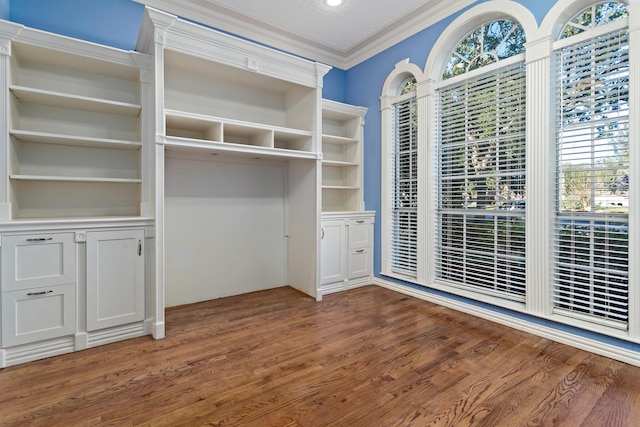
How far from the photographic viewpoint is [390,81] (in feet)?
13.4

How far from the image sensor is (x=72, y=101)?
2682 mm

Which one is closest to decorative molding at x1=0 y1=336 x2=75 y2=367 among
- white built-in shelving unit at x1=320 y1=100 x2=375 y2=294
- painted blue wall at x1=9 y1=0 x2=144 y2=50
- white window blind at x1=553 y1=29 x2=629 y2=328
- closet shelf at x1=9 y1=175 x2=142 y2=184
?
closet shelf at x1=9 y1=175 x2=142 y2=184

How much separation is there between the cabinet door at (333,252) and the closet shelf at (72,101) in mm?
2380

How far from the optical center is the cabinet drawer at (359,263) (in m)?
4.21

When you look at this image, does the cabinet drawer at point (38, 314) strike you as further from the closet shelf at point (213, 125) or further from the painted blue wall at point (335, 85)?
the painted blue wall at point (335, 85)

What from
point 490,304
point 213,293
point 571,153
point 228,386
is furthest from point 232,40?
point 490,304

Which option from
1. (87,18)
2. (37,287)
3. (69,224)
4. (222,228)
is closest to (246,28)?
(87,18)

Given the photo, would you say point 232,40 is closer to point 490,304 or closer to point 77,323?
point 77,323

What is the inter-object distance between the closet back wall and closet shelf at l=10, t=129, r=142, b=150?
0.53m

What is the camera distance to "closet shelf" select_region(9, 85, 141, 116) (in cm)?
248

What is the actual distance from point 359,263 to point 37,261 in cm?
332

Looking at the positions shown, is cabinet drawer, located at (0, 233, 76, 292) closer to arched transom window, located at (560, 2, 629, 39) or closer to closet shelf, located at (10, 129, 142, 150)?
closet shelf, located at (10, 129, 142, 150)

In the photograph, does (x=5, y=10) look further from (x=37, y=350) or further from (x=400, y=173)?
(x=400, y=173)

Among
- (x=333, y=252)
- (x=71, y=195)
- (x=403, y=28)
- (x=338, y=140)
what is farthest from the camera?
(x=338, y=140)
